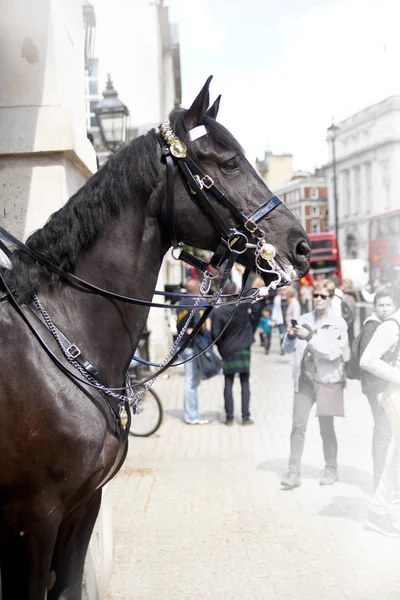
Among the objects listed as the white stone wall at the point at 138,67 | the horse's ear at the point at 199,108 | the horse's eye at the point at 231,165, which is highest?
the white stone wall at the point at 138,67

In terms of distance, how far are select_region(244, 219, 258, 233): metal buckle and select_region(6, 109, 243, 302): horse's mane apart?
1.04ft

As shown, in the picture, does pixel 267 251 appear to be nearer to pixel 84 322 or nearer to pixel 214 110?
pixel 214 110

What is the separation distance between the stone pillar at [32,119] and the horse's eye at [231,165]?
1072mm

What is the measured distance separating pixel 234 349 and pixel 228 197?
7551 millimetres

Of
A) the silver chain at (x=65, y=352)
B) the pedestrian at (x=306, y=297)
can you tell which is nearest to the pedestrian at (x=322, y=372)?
the silver chain at (x=65, y=352)

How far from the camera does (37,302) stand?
2.83 m

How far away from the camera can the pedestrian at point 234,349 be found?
10.3 metres

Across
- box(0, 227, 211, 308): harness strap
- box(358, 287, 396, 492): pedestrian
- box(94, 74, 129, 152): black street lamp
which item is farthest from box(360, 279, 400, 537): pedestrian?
box(94, 74, 129, 152): black street lamp

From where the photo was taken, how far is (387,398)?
6.20m

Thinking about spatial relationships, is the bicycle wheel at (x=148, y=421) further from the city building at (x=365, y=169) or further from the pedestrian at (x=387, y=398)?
the city building at (x=365, y=169)

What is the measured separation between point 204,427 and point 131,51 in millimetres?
9765

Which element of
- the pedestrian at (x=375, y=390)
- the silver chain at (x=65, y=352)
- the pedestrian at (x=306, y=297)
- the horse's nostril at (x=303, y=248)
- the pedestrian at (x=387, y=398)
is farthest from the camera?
the pedestrian at (x=306, y=297)

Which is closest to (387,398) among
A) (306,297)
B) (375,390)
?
(375,390)

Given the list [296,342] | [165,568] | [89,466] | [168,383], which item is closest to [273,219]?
[89,466]
